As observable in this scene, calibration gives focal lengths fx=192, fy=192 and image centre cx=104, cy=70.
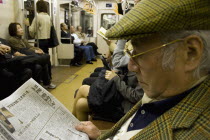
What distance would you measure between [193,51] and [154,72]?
128mm

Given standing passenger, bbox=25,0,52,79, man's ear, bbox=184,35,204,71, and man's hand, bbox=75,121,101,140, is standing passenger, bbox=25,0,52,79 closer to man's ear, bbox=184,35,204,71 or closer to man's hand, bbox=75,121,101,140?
man's hand, bbox=75,121,101,140

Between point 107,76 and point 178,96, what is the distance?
1.08 m

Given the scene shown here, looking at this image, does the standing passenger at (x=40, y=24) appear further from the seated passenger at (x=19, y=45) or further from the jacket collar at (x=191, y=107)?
the jacket collar at (x=191, y=107)

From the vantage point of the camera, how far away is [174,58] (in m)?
0.56

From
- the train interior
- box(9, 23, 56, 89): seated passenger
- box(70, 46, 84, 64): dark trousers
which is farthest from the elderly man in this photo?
box(70, 46, 84, 64): dark trousers

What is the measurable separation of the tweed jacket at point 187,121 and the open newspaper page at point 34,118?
0.39 m

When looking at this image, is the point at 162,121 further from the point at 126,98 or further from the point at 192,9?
the point at 126,98

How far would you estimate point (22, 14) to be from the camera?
12.5 ft

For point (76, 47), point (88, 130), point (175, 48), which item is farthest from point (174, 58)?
point (76, 47)

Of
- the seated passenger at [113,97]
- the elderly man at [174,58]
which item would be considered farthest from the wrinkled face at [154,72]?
the seated passenger at [113,97]

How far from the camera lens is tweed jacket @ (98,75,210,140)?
514 millimetres

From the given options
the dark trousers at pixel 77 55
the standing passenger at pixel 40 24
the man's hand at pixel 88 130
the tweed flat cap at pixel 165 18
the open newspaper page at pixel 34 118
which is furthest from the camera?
the dark trousers at pixel 77 55

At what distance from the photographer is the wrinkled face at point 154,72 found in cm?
58

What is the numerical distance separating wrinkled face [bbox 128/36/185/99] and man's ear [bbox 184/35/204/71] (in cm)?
3
